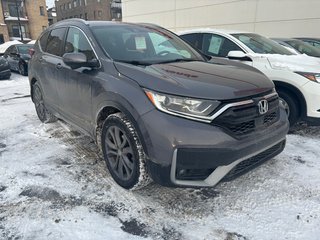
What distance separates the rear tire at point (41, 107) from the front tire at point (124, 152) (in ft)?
7.08

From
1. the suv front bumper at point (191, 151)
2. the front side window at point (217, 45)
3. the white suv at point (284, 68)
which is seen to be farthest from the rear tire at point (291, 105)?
the suv front bumper at point (191, 151)

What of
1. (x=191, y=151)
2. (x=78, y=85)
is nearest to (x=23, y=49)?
(x=78, y=85)

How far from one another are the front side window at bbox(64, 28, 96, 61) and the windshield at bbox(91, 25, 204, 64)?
6.1 inches

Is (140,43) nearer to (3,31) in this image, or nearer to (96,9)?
(3,31)

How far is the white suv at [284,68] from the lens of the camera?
4.05 metres

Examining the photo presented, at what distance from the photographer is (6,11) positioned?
134 feet

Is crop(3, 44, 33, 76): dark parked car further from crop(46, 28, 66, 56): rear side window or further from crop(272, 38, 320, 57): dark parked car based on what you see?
crop(272, 38, 320, 57): dark parked car

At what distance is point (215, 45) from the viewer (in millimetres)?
5254

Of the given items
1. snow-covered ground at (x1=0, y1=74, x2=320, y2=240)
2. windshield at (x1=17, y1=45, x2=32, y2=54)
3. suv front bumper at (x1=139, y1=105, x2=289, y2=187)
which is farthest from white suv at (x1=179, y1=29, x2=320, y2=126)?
windshield at (x1=17, y1=45, x2=32, y2=54)

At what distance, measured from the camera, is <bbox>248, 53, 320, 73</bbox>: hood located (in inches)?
164

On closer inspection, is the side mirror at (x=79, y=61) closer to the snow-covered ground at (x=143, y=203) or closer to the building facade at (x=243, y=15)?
the snow-covered ground at (x=143, y=203)

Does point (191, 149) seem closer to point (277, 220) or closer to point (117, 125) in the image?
point (117, 125)

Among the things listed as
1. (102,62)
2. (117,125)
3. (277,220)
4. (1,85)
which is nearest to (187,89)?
(117,125)

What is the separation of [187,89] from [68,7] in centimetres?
6697
